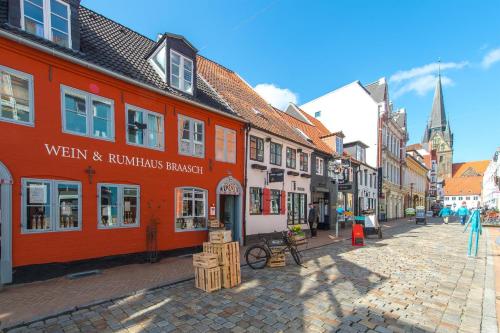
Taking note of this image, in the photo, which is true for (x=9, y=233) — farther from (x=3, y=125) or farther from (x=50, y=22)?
(x=50, y=22)

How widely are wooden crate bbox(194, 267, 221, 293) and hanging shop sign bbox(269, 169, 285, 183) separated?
7.69 m

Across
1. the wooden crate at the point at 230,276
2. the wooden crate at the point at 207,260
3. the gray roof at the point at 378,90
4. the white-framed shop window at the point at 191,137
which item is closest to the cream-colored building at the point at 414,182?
the gray roof at the point at 378,90

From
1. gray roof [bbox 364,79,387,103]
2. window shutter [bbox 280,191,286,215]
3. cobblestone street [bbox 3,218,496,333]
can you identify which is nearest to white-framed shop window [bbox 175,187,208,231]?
cobblestone street [bbox 3,218,496,333]

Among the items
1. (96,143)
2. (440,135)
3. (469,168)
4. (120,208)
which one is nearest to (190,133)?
(96,143)

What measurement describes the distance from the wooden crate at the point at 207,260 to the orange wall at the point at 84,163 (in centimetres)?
355

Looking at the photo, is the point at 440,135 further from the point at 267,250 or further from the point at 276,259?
the point at 267,250

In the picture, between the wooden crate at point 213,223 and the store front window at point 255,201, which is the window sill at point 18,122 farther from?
the store front window at point 255,201

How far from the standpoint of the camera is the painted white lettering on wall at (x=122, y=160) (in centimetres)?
746

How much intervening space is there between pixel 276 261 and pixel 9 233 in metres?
7.17

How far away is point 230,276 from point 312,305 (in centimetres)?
216

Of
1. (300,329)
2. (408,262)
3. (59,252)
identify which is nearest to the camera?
(300,329)

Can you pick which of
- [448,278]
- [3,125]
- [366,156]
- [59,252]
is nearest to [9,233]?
[59,252]

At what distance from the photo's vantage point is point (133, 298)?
233 inches

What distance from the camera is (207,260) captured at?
6.42 metres
